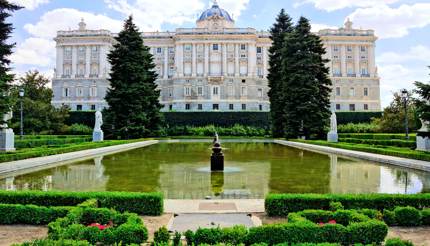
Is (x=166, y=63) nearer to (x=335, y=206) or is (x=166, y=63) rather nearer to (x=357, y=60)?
(x=357, y=60)

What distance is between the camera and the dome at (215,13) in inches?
2972

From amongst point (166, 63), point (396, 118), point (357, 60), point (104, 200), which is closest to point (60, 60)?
point (166, 63)

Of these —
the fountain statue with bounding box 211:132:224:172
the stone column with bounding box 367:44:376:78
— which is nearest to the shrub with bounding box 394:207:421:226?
the fountain statue with bounding box 211:132:224:172

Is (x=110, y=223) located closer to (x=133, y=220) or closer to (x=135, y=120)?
(x=133, y=220)

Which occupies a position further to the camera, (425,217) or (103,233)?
(425,217)

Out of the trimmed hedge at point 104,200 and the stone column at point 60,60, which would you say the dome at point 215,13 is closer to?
the stone column at point 60,60

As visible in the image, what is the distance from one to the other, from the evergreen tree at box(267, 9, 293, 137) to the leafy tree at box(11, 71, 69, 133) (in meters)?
22.0

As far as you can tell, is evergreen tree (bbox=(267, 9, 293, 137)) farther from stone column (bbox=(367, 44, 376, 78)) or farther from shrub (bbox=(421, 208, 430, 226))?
stone column (bbox=(367, 44, 376, 78))

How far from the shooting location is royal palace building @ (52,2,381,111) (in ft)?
229

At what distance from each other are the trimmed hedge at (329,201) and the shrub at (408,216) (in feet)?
1.91

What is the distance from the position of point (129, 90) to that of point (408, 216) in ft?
101

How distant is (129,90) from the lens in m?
34.6

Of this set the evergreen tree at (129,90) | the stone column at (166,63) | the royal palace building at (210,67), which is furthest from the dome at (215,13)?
the evergreen tree at (129,90)

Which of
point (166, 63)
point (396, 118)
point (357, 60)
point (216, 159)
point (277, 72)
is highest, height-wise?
point (357, 60)
